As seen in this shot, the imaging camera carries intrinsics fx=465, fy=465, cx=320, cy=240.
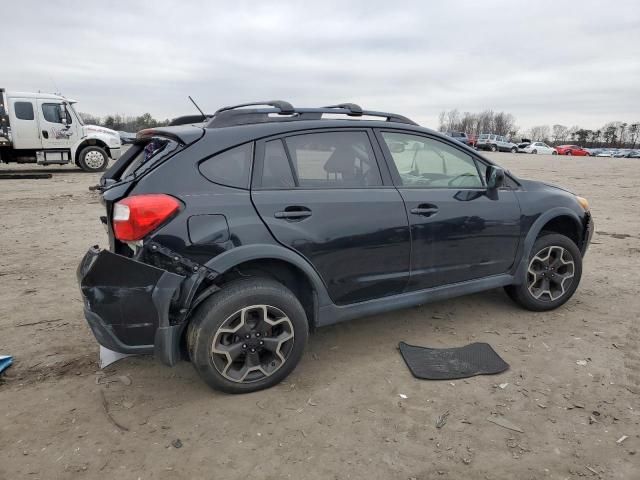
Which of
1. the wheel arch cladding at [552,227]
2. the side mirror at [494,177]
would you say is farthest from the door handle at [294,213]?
the wheel arch cladding at [552,227]

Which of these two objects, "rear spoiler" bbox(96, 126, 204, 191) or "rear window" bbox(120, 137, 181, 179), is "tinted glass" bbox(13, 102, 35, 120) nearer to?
"rear spoiler" bbox(96, 126, 204, 191)

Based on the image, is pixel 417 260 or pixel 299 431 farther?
pixel 417 260

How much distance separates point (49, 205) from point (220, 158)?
853 centimetres

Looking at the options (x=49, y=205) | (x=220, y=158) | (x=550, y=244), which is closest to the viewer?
(x=220, y=158)

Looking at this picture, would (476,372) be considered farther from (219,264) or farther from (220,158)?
(220,158)

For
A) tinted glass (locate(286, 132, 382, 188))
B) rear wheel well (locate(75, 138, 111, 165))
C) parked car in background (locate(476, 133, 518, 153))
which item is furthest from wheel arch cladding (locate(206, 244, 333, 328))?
parked car in background (locate(476, 133, 518, 153))

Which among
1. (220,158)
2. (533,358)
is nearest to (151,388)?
(220,158)

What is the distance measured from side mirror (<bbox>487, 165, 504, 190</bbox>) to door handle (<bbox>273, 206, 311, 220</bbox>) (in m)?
1.63

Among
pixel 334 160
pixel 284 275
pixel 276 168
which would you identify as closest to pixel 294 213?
pixel 276 168

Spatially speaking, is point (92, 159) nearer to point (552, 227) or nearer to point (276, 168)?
point (276, 168)

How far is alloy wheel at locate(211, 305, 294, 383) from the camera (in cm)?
276

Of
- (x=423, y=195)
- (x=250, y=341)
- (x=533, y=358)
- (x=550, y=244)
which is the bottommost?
(x=533, y=358)

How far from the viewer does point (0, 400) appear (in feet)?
9.27

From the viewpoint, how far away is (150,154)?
9.79 feet
